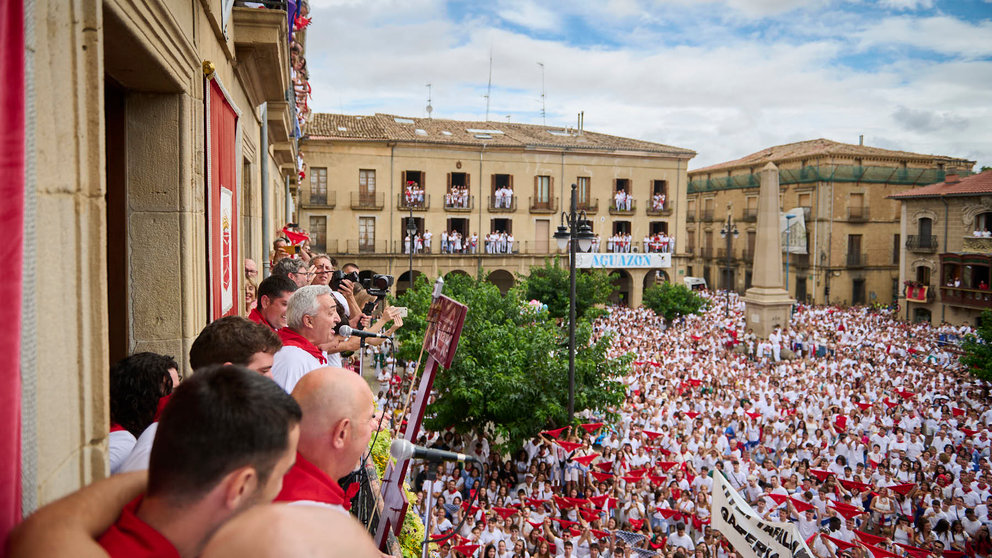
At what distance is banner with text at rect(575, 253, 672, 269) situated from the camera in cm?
3494

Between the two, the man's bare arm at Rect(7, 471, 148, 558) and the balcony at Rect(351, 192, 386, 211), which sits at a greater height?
the balcony at Rect(351, 192, 386, 211)

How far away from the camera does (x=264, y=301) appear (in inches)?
171

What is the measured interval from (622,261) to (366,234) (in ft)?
44.2

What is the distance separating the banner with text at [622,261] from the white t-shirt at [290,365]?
3116 centimetres

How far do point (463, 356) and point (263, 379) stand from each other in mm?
10279

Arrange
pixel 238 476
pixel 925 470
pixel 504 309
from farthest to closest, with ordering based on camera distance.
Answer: pixel 504 309
pixel 925 470
pixel 238 476

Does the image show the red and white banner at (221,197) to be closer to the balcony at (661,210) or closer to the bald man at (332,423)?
the bald man at (332,423)

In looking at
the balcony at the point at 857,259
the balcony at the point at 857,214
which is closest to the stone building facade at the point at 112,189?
the balcony at the point at 857,259

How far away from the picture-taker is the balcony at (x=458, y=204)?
33344mm

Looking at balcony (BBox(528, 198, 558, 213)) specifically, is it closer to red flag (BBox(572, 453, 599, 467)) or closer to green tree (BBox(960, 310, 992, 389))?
green tree (BBox(960, 310, 992, 389))

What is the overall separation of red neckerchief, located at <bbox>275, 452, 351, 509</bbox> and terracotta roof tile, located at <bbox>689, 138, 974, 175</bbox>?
1649 inches

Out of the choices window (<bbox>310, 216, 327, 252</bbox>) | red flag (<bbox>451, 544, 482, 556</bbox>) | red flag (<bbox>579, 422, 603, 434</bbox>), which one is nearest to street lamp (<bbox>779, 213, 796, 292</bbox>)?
window (<bbox>310, 216, 327, 252</bbox>)

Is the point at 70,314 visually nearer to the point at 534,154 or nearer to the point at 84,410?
the point at 84,410

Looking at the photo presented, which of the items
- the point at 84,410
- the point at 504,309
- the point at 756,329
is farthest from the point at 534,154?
the point at 84,410
